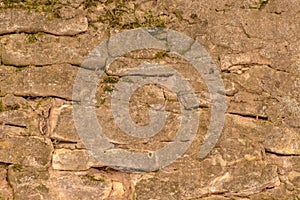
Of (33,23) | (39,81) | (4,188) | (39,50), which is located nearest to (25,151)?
(4,188)

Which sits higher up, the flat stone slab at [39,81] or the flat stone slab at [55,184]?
the flat stone slab at [39,81]

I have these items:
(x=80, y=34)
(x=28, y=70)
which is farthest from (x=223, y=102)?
(x=28, y=70)

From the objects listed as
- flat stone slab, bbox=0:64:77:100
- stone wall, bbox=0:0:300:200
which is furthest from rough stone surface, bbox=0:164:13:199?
flat stone slab, bbox=0:64:77:100

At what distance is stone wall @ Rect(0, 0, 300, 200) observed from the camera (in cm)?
331

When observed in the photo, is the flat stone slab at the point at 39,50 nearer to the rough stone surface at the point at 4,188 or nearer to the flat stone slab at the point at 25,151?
the flat stone slab at the point at 25,151

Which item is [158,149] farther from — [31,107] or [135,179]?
[31,107]

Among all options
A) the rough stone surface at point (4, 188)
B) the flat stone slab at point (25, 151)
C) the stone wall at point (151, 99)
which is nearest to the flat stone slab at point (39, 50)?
the stone wall at point (151, 99)

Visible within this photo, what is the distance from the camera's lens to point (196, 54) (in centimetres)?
349

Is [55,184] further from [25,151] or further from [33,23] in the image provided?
[33,23]

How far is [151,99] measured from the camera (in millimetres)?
3430

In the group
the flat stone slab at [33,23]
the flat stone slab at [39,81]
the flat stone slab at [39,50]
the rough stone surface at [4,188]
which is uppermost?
the flat stone slab at [33,23]

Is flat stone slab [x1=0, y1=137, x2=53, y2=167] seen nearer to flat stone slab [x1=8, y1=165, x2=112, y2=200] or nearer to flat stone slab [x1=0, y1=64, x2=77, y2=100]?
flat stone slab [x1=8, y1=165, x2=112, y2=200]

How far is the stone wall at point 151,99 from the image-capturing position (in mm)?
3309

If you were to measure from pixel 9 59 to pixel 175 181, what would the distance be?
1.30 metres
